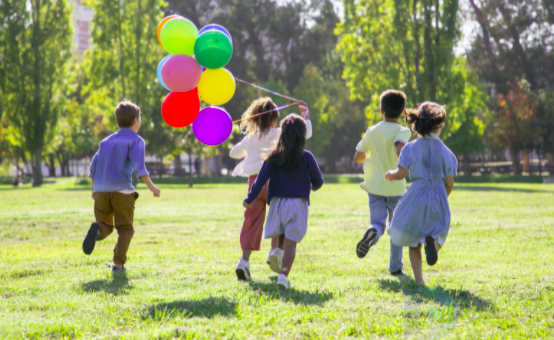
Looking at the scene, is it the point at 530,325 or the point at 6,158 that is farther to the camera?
the point at 6,158

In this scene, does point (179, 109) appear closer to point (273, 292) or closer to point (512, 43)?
point (273, 292)

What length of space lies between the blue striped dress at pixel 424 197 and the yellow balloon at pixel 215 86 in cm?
224

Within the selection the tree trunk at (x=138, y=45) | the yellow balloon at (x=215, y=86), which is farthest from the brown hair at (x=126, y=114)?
the tree trunk at (x=138, y=45)

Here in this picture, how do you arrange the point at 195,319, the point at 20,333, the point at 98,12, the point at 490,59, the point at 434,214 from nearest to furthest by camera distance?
the point at 20,333 → the point at 195,319 → the point at 434,214 → the point at 98,12 → the point at 490,59

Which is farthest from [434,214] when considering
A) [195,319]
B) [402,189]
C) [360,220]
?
[360,220]

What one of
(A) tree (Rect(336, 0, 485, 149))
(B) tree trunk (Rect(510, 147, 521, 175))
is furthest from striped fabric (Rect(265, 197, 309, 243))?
(B) tree trunk (Rect(510, 147, 521, 175))

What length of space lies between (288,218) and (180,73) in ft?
6.58

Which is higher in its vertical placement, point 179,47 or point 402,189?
point 179,47

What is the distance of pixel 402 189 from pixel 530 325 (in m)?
2.23

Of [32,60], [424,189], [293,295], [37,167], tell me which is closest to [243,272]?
[293,295]

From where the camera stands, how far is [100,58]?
96.5 feet

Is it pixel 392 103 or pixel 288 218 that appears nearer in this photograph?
pixel 288 218

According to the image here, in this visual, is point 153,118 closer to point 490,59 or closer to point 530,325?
point 490,59

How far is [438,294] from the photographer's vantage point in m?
4.44
